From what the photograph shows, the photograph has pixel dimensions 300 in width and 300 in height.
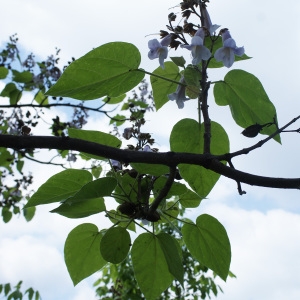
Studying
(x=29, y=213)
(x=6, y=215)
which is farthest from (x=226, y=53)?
(x=6, y=215)

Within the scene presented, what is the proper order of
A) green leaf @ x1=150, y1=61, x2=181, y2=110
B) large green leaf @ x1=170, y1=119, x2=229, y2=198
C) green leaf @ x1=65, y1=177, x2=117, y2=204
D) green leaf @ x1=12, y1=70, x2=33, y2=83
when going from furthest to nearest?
green leaf @ x1=12, y1=70, x2=33, y2=83 → green leaf @ x1=150, y1=61, x2=181, y2=110 → large green leaf @ x1=170, y1=119, x2=229, y2=198 → green leaf @ x1=65, y1=177, x2=117, y2=204

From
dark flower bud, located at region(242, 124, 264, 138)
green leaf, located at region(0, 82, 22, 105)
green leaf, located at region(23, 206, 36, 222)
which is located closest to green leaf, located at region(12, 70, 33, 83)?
green leaf, located at region(0, 82, 22, 105)

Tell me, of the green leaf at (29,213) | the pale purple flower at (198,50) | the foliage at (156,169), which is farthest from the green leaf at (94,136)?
the green leaf at (29,213)

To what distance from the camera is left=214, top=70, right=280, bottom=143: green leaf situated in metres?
0.62

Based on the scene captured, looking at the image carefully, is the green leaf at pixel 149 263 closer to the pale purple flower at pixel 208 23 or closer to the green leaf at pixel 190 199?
the green leaf at pixel 190 199

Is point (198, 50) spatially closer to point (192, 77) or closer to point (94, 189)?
point (192, 77)

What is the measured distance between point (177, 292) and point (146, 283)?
252 centimetres

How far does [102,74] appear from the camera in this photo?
1.91ft

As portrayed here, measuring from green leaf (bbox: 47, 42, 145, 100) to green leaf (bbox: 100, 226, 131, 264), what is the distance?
0.59 ft

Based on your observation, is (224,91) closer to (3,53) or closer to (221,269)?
(221,269)

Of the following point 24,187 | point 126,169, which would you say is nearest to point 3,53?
point 24,187

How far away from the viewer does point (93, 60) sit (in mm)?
565

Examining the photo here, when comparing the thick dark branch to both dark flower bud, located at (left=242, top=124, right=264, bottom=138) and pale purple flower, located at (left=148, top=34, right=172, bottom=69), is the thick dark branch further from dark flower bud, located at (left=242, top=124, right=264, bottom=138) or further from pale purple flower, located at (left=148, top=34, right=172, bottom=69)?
pale purple flower, located at (left=148, top=34, right=172, bottom=69)

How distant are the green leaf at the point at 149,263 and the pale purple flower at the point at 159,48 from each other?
26 centimetres
